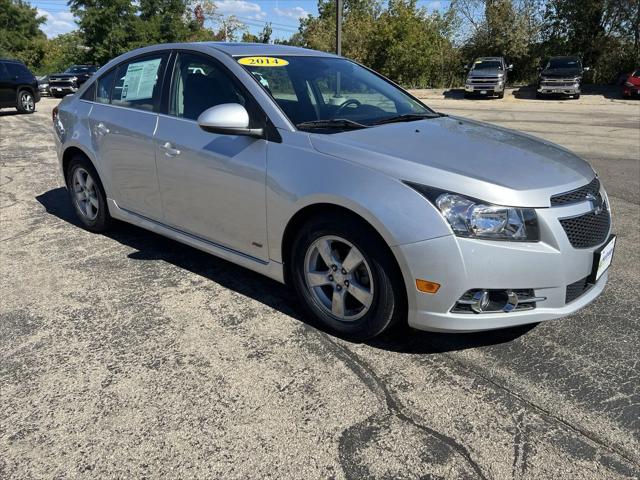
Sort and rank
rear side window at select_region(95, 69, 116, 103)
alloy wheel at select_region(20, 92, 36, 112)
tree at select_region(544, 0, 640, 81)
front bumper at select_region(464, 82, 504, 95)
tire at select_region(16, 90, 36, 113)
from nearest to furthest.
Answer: rear side window at select_region(95, 69, 116, 103) → tire at select_region(16, 90, 36, 113) → alloy wheel at select_region(20, 92, 36, 112) → front bumper at select_region(464, 82, 504, 95) → tree at select_region(544, 0, 640, 81)

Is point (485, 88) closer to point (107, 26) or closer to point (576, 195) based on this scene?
point (576, 195)

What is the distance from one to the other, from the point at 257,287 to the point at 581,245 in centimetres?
217

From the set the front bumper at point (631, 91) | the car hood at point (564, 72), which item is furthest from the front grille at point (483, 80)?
the front bumper at point (631, 91)

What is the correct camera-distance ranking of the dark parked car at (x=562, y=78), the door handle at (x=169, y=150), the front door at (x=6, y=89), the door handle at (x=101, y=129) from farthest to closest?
the dark parked car at (x=562, y=78)
the front door at (x=6, y=89)
the door handle at (x=101, y=129)
the door handle at (x=169, y=150)

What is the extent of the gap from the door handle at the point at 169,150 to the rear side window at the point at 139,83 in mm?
425

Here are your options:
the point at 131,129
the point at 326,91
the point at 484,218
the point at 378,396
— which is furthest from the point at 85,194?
the point at 484,218

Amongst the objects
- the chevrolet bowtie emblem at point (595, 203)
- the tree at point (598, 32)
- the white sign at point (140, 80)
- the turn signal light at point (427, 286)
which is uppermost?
the tree at point (598, 32)

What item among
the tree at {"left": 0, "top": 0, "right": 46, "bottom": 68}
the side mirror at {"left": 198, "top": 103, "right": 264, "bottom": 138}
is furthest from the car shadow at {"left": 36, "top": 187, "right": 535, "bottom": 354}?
the tree at {"left": 0, "top": 0, "right": 46, "bottom": 68}

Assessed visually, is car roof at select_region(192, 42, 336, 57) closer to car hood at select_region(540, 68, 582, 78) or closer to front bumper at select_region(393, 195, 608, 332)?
front bumper at select_region(393, 195, 608, 332)

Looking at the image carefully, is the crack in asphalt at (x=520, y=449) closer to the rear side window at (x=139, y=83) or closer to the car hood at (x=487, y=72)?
the rear side window at (x=139, y=83)

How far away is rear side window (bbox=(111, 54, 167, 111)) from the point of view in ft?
13.3

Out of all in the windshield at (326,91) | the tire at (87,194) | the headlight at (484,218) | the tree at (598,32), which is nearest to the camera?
the headlight at (484,218)

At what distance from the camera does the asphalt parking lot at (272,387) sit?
222 centimetres

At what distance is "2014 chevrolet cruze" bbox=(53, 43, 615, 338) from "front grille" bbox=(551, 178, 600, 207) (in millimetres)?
12
